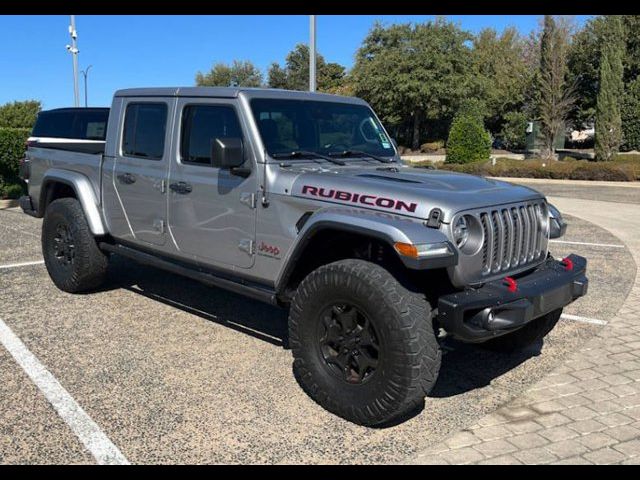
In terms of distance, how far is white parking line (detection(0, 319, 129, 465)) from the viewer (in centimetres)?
319

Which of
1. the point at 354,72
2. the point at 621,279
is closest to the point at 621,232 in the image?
the point at 621,279

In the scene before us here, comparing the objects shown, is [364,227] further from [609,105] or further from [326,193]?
[609,105]

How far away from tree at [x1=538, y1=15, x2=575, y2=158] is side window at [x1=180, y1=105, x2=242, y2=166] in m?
31.3

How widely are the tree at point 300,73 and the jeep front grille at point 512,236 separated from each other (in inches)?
2228

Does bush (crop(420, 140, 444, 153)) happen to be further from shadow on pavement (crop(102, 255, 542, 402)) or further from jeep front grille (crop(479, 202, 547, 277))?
jeep front grille (crop(479, 202, 547, 277))

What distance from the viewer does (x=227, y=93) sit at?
438 cm

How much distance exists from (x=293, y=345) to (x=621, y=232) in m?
8.72

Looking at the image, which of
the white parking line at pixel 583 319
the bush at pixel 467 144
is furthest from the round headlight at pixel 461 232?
the bush at pixel 467 144

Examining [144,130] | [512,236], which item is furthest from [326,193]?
[144,130]

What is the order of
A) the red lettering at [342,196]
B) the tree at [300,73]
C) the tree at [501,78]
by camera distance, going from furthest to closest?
the tree at [300,73] → the tree at [501,78] → the red lettering at [342,196]

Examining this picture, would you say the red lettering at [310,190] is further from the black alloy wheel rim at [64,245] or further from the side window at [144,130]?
the black alloy wheel rim at [64,245]

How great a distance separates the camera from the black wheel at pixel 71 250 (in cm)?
570

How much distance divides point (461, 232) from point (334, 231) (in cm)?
75

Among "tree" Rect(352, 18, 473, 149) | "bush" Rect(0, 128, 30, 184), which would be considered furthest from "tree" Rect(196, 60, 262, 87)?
"bush" Rect(0, 128, 30, 184)
